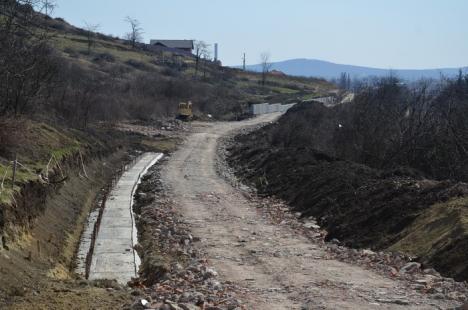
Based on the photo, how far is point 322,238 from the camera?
1773cm

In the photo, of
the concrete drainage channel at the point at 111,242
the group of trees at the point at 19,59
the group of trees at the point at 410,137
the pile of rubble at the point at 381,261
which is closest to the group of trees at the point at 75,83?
the group of trees at the point at 19,59

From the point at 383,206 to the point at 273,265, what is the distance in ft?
17.3

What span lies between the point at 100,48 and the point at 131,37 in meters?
29.4

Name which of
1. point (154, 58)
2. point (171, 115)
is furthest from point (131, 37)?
point (171, 115)

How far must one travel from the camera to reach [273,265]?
1391 cm

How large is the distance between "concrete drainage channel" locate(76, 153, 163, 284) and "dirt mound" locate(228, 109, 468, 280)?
5937mm

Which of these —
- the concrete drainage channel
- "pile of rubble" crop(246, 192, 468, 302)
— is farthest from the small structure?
"pile of rubble" crop(246, 192, 468, 302)

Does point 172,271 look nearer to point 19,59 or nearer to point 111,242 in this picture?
point 111,242

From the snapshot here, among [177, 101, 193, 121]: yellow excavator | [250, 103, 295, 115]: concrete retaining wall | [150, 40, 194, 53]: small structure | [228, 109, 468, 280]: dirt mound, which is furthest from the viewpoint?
[150, 40, 194, 53]: small structure

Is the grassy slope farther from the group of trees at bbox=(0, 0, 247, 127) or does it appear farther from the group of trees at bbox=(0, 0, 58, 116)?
the group of trees at bbox=(0, 0, 58, 116)

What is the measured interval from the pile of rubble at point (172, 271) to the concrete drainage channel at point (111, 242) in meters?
0.36

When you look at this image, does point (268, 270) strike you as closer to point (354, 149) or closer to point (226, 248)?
point (226, 248)

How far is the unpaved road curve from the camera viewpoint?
1076 cm

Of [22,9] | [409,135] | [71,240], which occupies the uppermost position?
[22,9]
